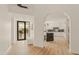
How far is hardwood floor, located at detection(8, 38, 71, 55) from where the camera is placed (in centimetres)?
203

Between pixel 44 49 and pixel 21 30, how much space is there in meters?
0.55

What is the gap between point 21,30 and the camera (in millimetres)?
2127

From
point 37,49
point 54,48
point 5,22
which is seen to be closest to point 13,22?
point 5,22

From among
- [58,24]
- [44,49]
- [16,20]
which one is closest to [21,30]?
[16,20]

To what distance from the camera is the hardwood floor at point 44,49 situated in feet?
6.67

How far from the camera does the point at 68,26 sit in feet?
6.60

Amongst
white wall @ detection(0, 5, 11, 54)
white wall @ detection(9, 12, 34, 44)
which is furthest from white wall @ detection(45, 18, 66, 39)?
white wall @ detection(0, 5, 11, 54)

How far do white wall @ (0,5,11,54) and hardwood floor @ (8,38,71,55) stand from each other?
0.13 m

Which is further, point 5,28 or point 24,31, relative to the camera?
point 24,31

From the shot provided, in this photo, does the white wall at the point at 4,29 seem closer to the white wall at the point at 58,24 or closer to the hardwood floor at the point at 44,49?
the hardwood floor at the point at 44,49

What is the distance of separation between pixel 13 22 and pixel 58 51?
96 cm

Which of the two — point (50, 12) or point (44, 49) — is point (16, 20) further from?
point (44, 49)

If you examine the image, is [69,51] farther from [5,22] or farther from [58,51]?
[5,22]
